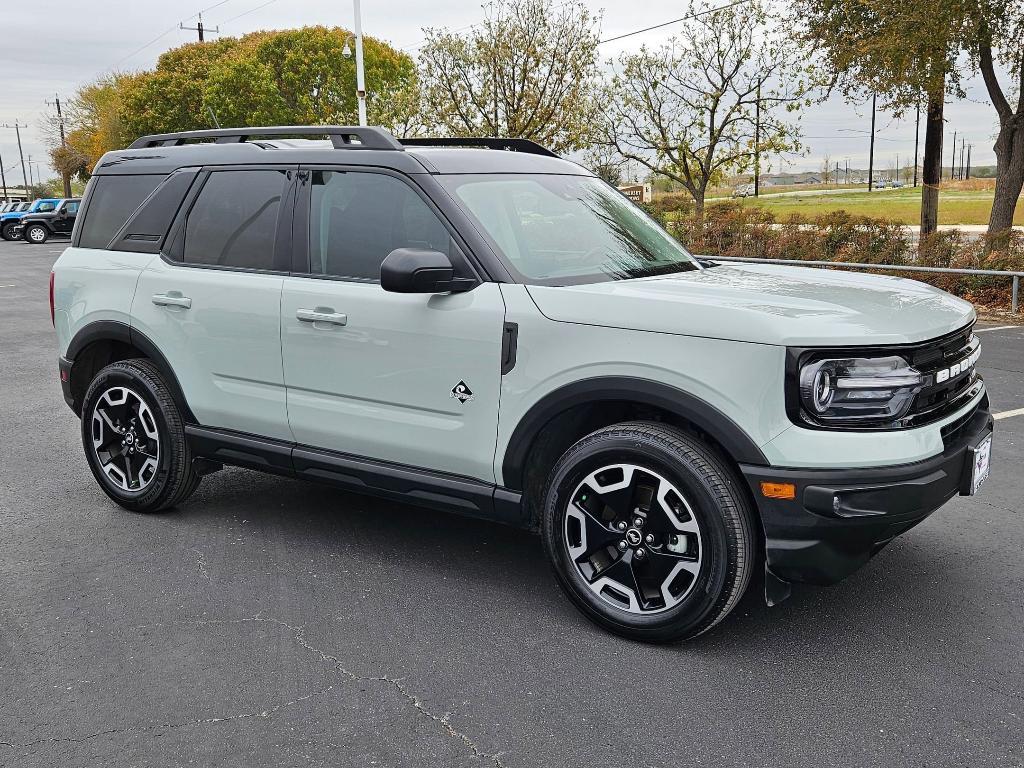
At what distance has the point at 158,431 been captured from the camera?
4.94 metres

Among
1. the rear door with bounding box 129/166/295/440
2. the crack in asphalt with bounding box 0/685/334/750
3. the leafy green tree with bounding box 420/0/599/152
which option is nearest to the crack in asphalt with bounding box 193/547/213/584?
the rear door with bounding box 129/166/295/440

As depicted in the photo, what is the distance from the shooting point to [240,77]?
174ft

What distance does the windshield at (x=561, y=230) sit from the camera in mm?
3992

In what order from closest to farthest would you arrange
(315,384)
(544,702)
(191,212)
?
(544,702) → (315,384) → (191,212)

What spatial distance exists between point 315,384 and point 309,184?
0.93 metres

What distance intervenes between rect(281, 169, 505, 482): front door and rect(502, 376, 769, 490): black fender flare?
0.40 feet

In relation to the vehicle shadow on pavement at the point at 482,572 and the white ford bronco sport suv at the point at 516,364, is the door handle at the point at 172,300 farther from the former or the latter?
the vehicle shadow on pavement at the point at 482,572

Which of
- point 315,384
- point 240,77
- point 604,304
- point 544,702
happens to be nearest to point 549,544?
point 544,702

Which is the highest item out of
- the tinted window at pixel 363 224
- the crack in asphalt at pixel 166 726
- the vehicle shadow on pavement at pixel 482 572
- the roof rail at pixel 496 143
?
the roof rail at pixel 496 143

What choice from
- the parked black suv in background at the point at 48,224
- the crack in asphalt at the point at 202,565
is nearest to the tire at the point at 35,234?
the parked black suv in background at the point at 48,224

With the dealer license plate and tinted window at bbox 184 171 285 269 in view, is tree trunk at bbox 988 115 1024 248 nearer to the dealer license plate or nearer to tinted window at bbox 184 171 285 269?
the dealer license plate

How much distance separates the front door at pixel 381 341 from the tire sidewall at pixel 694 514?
0.37 meters

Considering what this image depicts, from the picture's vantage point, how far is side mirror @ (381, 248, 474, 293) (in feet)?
12.2

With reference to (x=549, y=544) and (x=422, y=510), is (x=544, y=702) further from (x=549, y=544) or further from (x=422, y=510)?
(x=422, y=510)
